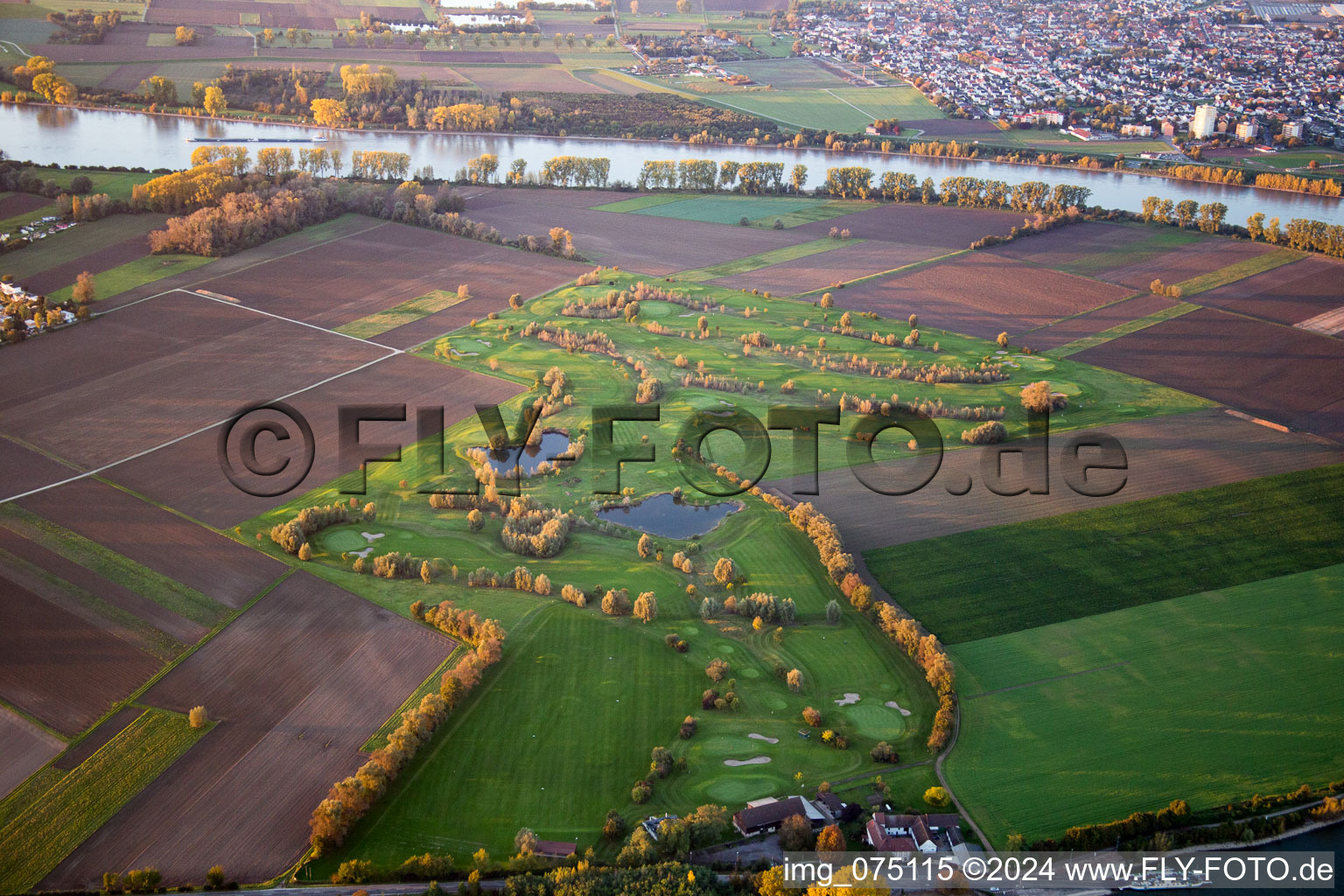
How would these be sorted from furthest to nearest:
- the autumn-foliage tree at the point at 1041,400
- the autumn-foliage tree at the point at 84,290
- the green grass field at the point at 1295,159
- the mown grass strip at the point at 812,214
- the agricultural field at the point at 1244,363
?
the green grass field at the point at 1295,159 → the mown grass strip at the point at 812,214 → the autumn-foliage tree at the point at 84,290 → the agricultural field at the point at 1244,363 → the autumn-foliage tree at the point at 1041,400

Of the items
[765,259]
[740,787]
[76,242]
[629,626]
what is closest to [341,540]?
[629,626]

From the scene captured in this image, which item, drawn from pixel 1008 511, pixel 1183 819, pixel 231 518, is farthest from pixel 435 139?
pixel 1183 819

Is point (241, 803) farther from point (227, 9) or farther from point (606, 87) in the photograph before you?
point (227, 9)

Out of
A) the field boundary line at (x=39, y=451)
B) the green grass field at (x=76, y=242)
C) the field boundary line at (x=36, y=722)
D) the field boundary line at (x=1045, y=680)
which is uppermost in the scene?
the green grass field at (x=76, y=242)

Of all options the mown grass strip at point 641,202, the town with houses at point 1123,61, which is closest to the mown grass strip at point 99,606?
the mown grass strip at point 641,202

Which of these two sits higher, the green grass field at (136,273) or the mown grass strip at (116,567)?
the green grass field at (136,273)

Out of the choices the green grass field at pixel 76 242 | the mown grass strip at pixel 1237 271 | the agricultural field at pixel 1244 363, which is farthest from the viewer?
the mown grass strip at pixel 1237 271

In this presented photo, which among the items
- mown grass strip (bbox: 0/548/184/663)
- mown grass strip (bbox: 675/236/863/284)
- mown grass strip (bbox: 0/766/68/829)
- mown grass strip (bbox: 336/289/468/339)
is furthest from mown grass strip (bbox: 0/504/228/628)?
mown grass strip (bbox: 675/236/863/284)

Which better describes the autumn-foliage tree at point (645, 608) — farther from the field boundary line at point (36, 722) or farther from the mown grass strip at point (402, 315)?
the mown grass strip at point (402, 315)
